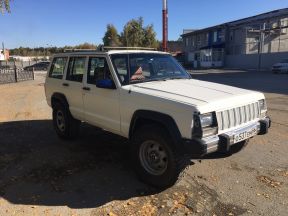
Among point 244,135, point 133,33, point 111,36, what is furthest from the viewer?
point 111,36

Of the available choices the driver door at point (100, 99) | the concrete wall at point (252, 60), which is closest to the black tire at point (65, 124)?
the driver door at point (100, 99)

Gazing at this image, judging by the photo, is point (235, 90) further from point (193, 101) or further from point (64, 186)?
point (64, 186)

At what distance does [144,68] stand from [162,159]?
1739 mm

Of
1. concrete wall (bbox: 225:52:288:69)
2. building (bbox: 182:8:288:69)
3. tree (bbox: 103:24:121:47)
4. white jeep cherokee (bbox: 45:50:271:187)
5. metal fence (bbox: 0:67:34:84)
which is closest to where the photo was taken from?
white jeep cherokee (bbox: 45:50:271:187)

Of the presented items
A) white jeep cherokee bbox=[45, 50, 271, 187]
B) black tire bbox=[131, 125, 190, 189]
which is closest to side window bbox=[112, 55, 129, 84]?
white jeep cherokee bbox=[45, 50, 271, 187]

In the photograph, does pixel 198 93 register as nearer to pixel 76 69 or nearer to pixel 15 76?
pixel 76 69

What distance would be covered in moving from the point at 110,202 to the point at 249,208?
1768 millimetres

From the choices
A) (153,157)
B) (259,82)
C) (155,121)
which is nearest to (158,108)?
(155,121)

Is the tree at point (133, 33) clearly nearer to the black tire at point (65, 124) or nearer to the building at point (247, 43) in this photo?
the building at point (247, 43)

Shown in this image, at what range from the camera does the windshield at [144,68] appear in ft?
18.1

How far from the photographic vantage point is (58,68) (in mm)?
7387

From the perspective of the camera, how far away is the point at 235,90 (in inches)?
209

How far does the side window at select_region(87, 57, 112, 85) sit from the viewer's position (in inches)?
226

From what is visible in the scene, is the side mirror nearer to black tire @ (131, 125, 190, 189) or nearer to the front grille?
black tire @ (131, 125, 190, 189)
